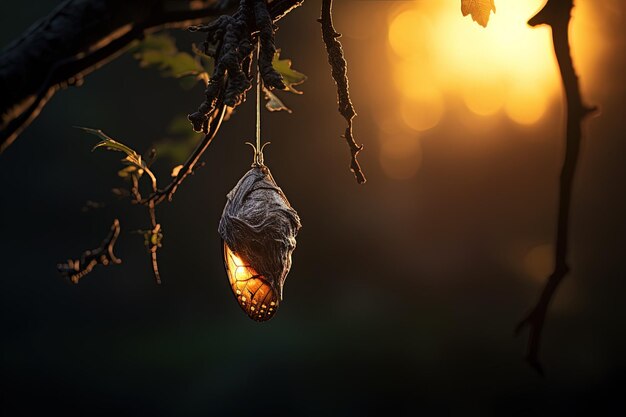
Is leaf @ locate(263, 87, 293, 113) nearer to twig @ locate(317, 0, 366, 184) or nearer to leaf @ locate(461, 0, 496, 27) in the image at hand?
twig @ locate(317, 0, 366, 184)

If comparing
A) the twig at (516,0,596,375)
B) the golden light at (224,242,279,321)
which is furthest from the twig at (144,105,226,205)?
the twig at (516,0,596,375)

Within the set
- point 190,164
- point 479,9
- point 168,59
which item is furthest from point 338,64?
point 168,59

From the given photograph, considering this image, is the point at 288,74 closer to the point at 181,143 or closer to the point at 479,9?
the point at 181,143

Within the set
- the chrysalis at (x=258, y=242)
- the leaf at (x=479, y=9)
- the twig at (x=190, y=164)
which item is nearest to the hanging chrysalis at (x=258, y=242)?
the chrysalis at (x=258, y=242)

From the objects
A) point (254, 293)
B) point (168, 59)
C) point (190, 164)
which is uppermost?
point (168, 59)

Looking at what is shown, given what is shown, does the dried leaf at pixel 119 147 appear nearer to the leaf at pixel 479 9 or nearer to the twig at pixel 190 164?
the twig at pixel 190 164

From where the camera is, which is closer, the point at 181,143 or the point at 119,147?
the point at 119,147

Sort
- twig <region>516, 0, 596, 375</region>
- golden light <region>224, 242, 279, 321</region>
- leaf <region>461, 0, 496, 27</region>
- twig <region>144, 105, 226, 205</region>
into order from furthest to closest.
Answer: golden light <region>224, 242, 279, 321</region> < twig <region>144, 105, 226, 205</region> < leaf <region>461, 0, 496, 27</region> < twig <region>516, 0, 596, 375</region>
